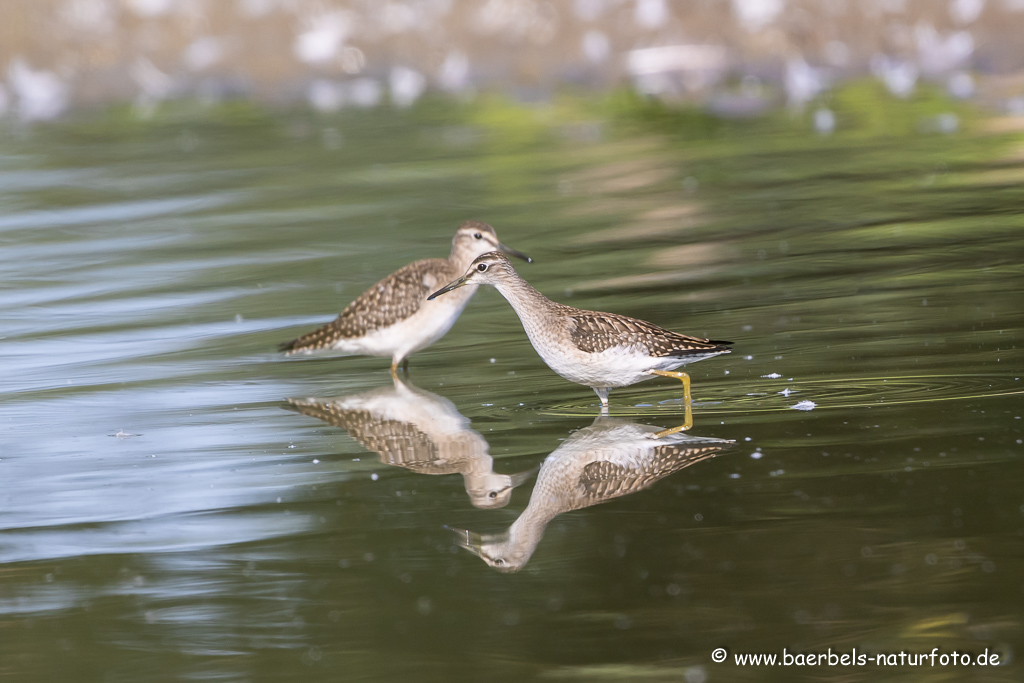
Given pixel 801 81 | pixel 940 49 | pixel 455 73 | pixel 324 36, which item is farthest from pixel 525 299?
pixel 324 36

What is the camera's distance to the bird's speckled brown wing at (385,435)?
7.72 m

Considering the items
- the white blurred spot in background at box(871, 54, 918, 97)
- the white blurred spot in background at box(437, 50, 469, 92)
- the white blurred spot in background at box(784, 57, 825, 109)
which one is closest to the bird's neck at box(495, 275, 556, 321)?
the white blurred spot in background at box(784, 57, 825, 109)

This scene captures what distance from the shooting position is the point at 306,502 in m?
7.09

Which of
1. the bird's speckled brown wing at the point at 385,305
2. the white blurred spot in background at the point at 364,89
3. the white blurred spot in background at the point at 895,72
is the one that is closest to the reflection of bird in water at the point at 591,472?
the bird's speckled brown wing at the point at 385,305

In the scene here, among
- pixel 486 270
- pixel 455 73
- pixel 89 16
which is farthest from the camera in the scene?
pixel 89 16

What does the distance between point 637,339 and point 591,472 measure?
42.8 inches

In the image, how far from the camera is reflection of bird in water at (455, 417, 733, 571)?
636 cm

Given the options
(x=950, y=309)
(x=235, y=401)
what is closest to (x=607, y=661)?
(x=235, y=401)

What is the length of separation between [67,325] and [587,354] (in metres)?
5.69

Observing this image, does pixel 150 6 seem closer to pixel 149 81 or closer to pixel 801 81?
pixel 149 81

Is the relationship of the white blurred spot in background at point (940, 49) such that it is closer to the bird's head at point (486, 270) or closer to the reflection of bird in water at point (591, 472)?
the bird's head at point (486, 270)

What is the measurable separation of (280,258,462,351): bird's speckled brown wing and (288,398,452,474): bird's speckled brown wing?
0.95 m

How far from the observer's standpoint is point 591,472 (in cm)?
714

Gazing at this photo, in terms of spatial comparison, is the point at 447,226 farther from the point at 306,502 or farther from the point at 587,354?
the point at 306,502
